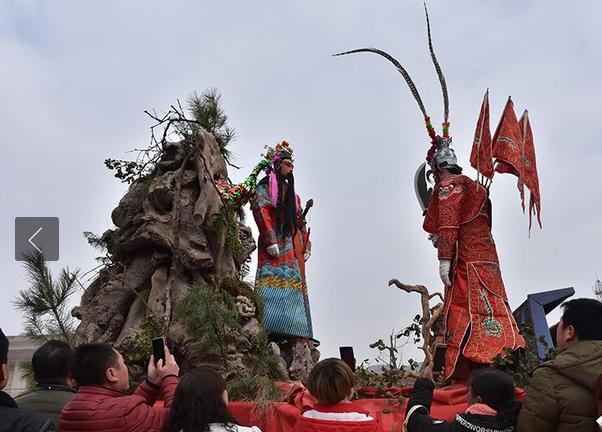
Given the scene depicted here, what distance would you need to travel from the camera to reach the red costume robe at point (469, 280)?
4.75 metres

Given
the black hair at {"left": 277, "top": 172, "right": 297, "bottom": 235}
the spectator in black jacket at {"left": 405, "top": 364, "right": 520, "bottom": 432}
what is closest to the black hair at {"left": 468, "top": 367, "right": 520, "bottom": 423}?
the spectator in black jacket at {"left": 405, "top": 364, "right": 520, "bottom": 432}

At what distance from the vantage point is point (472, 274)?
198 inches

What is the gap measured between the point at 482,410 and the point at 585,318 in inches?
21.1

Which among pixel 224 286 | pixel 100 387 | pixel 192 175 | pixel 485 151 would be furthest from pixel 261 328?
pixel 100 387

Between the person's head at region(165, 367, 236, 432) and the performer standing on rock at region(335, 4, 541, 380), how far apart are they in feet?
9.60

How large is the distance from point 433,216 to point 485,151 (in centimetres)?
68

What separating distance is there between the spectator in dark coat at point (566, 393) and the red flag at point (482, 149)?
9.66ft

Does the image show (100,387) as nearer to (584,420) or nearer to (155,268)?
(584,420)

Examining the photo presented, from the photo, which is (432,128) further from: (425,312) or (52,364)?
(52,364)

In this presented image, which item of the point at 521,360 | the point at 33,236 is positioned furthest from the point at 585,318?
the point at 33,236

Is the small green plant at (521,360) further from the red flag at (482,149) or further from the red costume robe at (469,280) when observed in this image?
the red flag at (482,149)

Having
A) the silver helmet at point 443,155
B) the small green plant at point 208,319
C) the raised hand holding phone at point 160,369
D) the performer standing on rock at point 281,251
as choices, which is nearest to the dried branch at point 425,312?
the silver helmet at point 443,155

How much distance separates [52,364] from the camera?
265 cm

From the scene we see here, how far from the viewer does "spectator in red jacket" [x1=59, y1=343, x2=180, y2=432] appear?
7.40 feet
